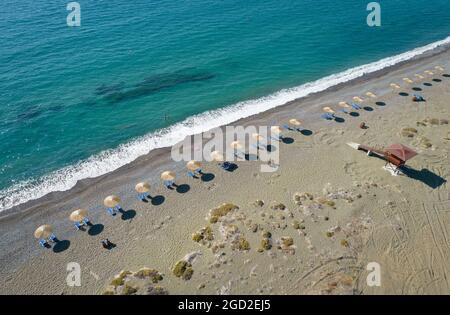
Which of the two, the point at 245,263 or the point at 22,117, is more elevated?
the point at 22,117

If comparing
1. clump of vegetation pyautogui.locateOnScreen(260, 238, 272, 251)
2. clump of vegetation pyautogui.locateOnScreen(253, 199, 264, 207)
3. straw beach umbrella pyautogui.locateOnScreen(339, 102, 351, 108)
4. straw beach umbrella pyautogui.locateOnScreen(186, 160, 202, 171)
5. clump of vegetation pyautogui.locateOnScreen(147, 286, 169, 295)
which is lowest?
clump of vegetation pyautogui.locateOnScreen(147, 286, 169, 295)

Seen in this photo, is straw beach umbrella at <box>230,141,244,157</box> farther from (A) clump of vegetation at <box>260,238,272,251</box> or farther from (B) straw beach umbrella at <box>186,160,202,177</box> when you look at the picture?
(A) clump of vegetation at <box>260,238,272,251</box>

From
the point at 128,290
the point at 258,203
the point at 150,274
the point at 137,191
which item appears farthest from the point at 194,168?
the point at 128,290

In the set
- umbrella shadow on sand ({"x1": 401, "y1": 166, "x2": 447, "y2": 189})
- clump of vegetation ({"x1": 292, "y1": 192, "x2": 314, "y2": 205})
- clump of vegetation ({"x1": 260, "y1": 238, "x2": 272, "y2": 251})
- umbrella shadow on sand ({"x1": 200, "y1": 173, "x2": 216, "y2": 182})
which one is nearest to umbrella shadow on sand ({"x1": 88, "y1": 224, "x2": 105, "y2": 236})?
umbrella shadow on sand ({"x1": 200, "y1": 173, "x2": 216, "y2": 182})
